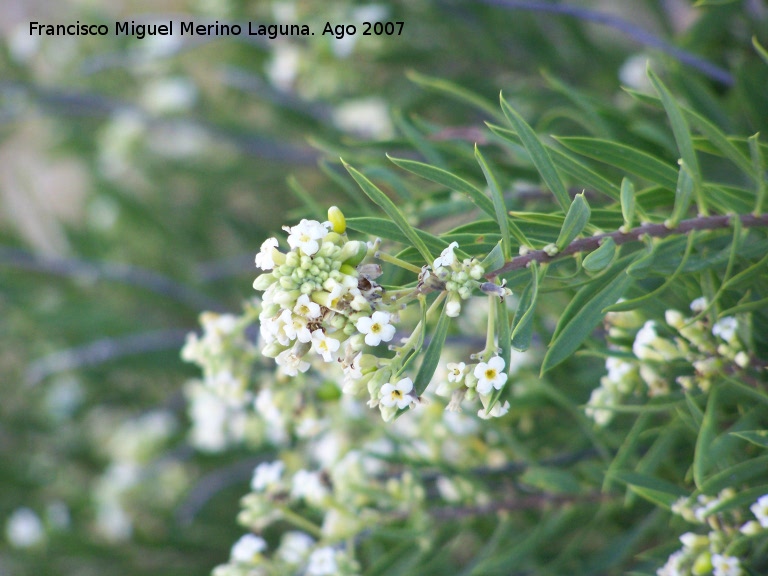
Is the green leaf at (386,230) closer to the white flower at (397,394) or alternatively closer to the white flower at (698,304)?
the white flower at (397,394)

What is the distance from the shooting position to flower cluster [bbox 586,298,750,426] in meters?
0.65

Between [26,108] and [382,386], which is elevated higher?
[26,108]

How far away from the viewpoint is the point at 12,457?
5.87ft

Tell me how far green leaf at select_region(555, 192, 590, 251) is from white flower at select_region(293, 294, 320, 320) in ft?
0.67

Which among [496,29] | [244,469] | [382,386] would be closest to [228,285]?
[244,469]

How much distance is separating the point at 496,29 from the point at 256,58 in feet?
2.68

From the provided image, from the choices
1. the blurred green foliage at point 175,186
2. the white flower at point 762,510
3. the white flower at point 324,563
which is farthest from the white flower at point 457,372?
the blurred green foliage at point 175,186

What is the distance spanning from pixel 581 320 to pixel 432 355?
13 cm

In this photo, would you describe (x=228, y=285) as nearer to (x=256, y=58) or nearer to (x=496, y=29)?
(x=256, y=58)

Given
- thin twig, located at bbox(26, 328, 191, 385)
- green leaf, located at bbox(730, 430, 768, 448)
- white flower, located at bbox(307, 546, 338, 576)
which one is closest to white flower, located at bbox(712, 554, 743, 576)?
green leaf, located at bbox(730, 430, 768, 448)

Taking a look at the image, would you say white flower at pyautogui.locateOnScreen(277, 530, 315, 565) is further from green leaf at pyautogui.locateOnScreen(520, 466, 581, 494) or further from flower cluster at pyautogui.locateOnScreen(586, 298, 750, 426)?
flower cluster at pyautogui.locateOnScreen(586, 298, 750, 426)

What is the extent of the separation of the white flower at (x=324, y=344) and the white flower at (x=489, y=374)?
0.11 m

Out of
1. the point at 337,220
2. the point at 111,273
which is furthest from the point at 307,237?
the point at 111,273

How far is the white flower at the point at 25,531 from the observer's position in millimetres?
1540
